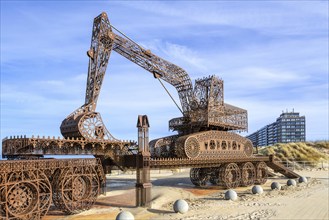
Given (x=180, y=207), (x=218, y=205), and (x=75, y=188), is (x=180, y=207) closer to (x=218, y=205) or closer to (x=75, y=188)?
(x=218, y=205)

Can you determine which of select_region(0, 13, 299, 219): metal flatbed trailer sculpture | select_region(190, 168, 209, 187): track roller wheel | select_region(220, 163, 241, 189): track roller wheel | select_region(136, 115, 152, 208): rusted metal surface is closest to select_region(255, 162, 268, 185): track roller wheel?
select_region(0, 13, 299, 219): metal flatbed trailer sculpture

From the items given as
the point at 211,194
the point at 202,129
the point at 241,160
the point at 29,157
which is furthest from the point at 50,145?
the point at 241,160

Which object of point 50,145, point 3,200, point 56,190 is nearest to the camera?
point 3,200

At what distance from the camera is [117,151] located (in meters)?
21.4

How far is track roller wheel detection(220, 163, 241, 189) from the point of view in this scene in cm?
2761

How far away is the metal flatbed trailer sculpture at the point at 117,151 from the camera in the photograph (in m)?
16.0

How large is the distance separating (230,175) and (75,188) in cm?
1435

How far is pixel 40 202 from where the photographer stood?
16.4 meters

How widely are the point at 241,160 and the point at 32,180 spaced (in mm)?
18592

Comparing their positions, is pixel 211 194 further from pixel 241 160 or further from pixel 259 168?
pixel 259 168

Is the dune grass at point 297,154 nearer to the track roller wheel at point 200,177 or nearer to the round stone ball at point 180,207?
the track roller wheel at point 200,177

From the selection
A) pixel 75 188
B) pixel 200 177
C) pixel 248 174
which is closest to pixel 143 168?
pixel 75 188

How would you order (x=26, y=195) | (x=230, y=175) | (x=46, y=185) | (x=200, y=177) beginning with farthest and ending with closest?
(x=200, y=177) < (x=230, y=175) < (x=46, y=185) < (x=26, y=195)

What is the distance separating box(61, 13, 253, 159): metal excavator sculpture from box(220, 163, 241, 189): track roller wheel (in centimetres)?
112
